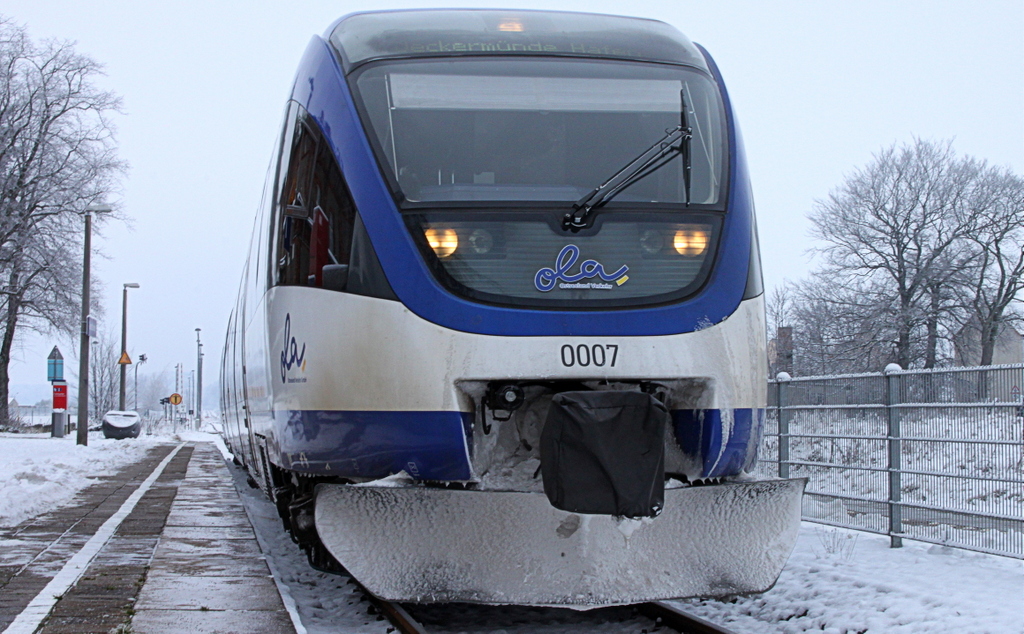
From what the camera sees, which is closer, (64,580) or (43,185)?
(64,580)

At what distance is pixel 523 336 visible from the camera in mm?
4527

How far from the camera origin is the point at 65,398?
32.3 metres

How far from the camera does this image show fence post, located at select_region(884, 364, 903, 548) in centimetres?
776

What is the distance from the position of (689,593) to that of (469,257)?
1.84 metres

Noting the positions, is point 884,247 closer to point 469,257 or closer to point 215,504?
point 215,504

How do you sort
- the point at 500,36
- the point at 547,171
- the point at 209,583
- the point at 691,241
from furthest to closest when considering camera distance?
the point at 209,583, the point at 500,36, the point at 547,171, the point at 691,241

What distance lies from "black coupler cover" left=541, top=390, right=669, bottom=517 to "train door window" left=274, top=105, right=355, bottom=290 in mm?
1252

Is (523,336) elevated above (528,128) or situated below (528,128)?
below

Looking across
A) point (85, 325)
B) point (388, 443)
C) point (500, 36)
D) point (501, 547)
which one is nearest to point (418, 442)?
point (388, 443)

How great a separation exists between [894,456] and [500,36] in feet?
15.1

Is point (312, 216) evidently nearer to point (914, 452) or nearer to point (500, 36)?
point (500, 36)

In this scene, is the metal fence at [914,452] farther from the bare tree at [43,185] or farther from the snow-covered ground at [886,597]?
the bare tree at [43,185]

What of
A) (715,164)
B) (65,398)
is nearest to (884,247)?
(65,398)

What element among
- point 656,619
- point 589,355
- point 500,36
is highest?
point 500,36
